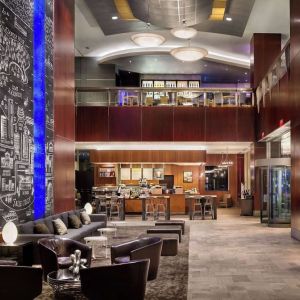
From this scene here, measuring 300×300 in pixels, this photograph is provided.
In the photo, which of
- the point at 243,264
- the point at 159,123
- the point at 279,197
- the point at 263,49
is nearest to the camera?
the point at 243,264

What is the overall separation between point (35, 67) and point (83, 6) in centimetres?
725

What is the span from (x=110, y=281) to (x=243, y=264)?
3789 mm

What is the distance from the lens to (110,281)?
4.93 metres

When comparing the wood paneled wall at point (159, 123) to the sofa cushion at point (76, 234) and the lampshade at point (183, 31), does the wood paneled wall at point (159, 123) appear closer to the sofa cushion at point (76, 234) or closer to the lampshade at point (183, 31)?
the lampshade at point (183, 31)

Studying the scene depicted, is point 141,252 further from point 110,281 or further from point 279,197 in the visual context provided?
point 279,197

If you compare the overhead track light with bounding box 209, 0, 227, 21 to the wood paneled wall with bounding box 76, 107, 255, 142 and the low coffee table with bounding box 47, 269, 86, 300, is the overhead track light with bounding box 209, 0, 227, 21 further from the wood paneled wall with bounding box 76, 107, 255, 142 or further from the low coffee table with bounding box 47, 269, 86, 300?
the low coffee table with bounding box 47, 269, 86, 300

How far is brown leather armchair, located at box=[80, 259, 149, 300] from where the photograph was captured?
490cm

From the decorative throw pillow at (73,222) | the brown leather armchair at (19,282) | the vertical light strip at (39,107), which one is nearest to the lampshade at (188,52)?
the vertical light strip at (39,107)

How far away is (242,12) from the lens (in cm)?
1556

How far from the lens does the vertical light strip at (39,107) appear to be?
936 cm

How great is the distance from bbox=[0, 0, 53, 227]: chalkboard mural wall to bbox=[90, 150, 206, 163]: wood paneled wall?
11.3m

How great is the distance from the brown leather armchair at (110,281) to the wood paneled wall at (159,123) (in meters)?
13.0

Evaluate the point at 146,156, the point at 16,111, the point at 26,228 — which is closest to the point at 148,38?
the point at 146,156

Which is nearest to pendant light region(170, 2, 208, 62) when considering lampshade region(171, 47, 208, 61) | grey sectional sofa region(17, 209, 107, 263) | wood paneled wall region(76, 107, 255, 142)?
lampshade region(171, 47, 208, 61)
